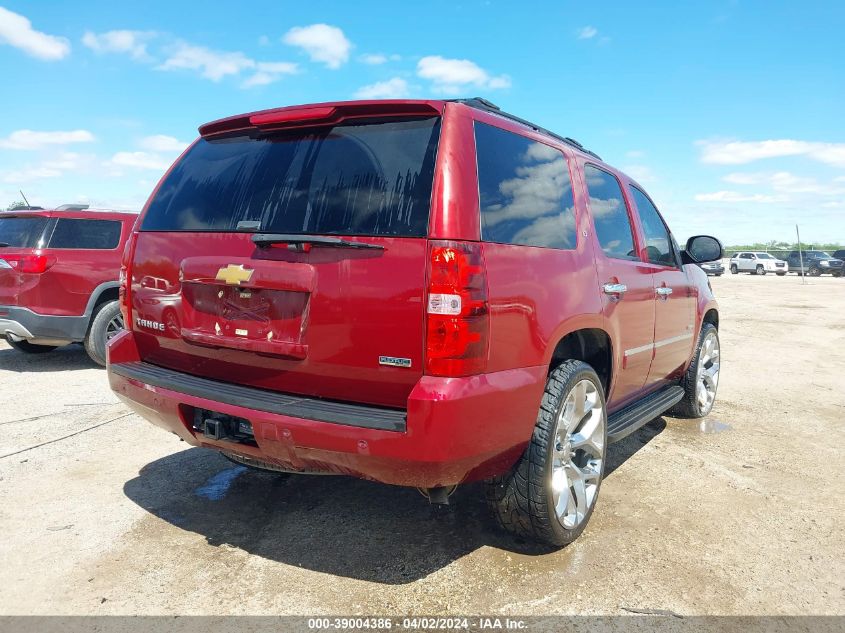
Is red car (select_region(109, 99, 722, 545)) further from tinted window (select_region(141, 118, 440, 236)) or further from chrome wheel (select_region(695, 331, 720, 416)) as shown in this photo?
chrome wheel (select_region(695, 331, 720, 416))

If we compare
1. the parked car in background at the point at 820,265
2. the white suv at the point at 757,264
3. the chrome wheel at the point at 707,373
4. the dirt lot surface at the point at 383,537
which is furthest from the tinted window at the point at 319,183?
the white suv at the point at 757,264

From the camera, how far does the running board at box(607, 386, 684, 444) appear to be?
3412mm

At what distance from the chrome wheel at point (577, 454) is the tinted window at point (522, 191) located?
2.53 feet

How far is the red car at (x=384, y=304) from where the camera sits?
2311 millimetres

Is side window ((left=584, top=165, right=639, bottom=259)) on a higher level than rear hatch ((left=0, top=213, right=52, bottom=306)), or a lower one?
higher

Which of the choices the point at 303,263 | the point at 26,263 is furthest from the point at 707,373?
the point at 26,263

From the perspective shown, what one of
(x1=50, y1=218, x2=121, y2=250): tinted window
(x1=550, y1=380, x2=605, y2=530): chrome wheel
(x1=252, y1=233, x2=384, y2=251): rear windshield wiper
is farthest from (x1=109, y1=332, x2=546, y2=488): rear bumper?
(x1=50, y1=218, x2=121, y2=250): tinted window

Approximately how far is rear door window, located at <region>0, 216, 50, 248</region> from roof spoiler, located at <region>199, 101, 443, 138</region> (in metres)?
4.99

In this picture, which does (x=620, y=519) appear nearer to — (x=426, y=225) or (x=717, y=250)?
(x=426, y=225)

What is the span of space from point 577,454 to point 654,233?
207 centimetres

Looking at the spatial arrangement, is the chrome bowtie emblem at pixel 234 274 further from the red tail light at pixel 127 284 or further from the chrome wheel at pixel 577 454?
the chrome wheel at pixel 577 454

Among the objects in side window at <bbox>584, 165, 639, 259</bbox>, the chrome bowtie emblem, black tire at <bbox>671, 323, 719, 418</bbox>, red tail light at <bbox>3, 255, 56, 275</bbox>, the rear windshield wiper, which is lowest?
black tire at <bbox>671, 323, 719, 418</bbox>

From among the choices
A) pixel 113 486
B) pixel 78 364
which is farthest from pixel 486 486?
pixel 78 364

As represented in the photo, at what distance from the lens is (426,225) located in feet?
7.63
